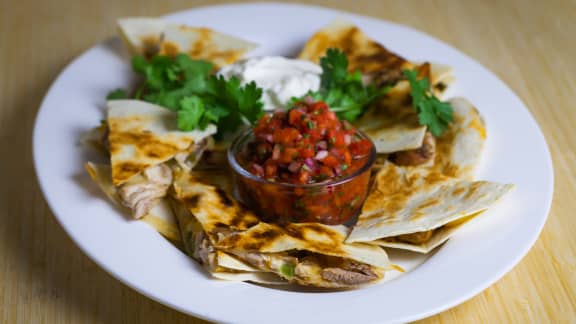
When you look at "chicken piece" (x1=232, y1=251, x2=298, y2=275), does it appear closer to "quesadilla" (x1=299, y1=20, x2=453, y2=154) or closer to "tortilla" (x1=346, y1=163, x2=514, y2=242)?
"tortilla" (x1=346, y1=163, x2=514, y2=242)

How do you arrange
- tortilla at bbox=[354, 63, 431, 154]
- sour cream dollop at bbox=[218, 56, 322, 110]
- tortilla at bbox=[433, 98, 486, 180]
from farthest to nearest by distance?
1. sour cream dollop at bbox=[218, 56, 322, 110]
2. tortilla at bbox=[354, 63, 431, 154]
3. tortilla at bbox=[433, 98, 486, 180]

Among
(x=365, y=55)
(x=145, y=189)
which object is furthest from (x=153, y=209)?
(x=365, y=55)

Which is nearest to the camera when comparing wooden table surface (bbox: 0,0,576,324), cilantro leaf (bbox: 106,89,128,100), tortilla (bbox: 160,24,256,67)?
wooden table surface (bbox: 0,0,576,324)

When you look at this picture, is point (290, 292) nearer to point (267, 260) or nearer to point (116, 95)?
point (267, 260)

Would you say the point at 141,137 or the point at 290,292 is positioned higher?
the point at 141,137

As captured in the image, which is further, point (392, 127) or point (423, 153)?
point (392, 127)

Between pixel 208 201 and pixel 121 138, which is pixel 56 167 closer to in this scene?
pixel 121 138

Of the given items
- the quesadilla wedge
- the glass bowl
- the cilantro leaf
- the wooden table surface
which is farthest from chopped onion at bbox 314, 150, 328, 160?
the cilantro leaf
